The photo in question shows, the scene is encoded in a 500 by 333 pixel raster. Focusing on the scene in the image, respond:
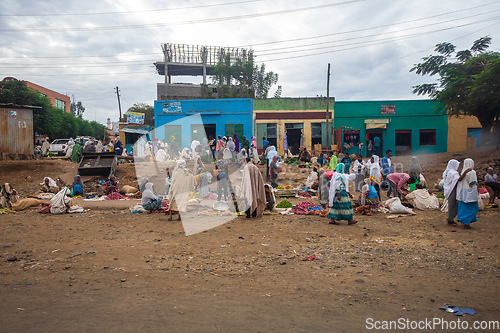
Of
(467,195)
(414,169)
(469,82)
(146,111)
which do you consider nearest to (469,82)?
(469,82)

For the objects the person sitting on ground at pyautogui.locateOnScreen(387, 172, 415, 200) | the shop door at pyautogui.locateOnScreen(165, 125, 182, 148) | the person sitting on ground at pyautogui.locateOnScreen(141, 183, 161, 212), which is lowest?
the person sitting on ground at pyautogui.locateOnScreen(141, 183, 161, 212)

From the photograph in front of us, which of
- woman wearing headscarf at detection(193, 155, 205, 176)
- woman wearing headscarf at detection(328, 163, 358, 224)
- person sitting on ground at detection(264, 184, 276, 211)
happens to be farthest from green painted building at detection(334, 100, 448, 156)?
woman wearing headscarf at detection(328, 163, 358, 224)

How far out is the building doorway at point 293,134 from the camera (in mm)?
26438

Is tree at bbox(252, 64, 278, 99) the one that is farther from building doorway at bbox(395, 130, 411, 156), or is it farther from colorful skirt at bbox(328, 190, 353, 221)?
colorful skirt at bbox(328, 190, 353, 221)

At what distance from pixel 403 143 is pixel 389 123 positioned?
1.95m

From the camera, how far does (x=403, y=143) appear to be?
1051 inches

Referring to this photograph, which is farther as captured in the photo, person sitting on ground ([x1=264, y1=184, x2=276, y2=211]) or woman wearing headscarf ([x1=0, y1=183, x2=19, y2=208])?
woman wearing headscarf ([x1=0, y1=183, x2=19, y2=208])

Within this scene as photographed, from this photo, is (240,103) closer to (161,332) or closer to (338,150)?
(338,150)

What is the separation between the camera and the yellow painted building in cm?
2597

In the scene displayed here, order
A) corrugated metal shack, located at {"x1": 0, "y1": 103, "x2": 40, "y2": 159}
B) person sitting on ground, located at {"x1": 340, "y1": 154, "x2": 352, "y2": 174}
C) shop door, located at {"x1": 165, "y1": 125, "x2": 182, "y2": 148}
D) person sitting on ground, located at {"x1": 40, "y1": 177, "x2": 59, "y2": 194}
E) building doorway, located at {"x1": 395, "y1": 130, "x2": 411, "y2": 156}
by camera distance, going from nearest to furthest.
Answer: person sitting on ground, located at {"x1": 340, "y1": 154, "x2": 352, "y2": 174}, person sitting on ground, located at {"x1": 40, "y1": 177, "x2": 59, "y2": 194}, corrugated metal shack, located at {"x1": 0, "y1": 103, "x2": 40, "y2": 159}, building doorway, located at {"x1": 395, "y1": 130, "x2": 411, "y2": 156}, shop door, located at {"x1": 165, "y1": 125, "x2": 182, "y2": 148}

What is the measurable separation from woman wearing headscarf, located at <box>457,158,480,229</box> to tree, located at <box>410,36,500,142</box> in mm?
10370

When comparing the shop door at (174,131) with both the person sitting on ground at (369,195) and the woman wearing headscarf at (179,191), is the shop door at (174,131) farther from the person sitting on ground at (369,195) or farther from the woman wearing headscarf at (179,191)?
the person sitting on ground at (369,195)

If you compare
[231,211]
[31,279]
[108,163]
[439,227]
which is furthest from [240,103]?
[31,279]

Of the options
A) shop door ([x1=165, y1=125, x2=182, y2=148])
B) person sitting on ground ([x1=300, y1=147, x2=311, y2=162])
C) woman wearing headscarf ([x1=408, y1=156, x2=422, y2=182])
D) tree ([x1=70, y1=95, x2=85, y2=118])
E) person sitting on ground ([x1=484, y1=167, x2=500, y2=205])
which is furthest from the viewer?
tree ([x1=70, y1=95, x2=85, y2=118])
